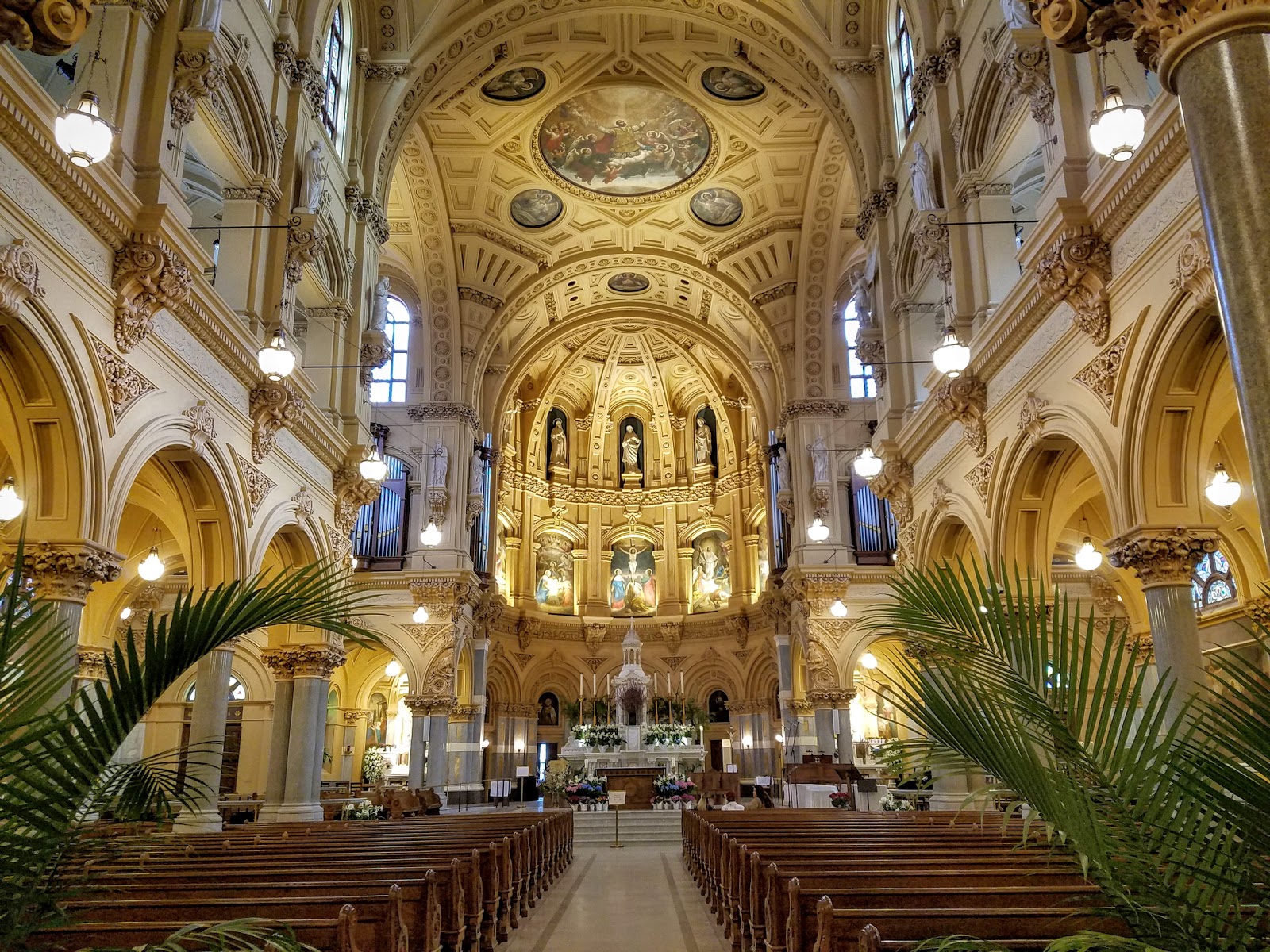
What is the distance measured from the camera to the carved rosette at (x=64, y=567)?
927 cm

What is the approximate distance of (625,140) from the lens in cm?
2767

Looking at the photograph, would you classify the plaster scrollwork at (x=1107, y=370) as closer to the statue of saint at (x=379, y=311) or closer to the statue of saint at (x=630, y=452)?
the statue of saint at (x=379, y=311)

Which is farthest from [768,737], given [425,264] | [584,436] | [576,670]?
[425,264]

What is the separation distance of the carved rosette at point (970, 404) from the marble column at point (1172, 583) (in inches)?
172

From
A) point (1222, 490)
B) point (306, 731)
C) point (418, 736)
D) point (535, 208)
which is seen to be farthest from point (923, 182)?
point (418, 736)

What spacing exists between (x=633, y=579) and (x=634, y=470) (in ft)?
14.8

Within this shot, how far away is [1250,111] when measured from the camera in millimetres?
4645

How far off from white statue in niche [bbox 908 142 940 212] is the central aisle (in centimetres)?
1068

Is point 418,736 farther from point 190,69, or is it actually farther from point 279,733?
point 190,69

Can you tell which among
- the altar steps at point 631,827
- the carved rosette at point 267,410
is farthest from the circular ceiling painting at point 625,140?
the altar steps at point 631,827

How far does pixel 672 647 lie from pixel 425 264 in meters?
17.1

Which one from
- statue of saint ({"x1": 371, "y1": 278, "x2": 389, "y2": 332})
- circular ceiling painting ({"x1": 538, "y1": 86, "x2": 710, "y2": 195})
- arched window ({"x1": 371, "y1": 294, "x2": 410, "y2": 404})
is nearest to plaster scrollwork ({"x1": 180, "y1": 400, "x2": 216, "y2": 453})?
statue of saint ({"x1": 371, "y1": 278, "x2": 389, "y2": 332})

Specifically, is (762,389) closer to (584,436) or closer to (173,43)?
(584,436)

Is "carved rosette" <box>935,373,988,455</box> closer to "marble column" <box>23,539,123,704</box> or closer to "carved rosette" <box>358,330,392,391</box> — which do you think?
"carved rosette" <box>358,330,392,391</box>
